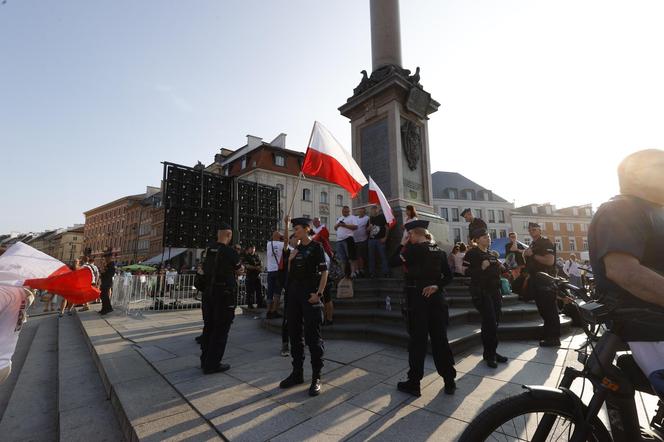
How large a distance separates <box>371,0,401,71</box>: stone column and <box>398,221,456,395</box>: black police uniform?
807cm

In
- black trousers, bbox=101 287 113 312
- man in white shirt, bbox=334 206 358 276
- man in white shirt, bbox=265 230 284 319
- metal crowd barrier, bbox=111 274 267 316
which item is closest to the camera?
man in white shirt, bbox=265 230 284 319

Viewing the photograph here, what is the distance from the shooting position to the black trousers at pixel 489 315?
4.27 meters

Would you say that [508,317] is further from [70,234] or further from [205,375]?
[70,234]

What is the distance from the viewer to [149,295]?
12258 millimetres

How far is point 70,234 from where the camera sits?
8050 centimetres

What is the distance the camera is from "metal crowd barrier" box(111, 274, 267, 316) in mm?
10152

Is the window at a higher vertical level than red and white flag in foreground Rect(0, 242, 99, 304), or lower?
higher

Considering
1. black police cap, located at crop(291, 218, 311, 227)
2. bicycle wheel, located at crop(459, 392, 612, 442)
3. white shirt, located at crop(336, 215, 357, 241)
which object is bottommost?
bicycle wheel, located at crop(459, 392, 612, 442)

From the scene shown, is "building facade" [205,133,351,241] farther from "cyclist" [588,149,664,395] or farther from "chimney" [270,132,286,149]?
"cyclist" [588,149,664,395]

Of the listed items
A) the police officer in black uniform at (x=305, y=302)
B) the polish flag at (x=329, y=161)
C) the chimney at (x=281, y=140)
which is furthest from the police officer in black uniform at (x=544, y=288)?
the chimney at (x=281, y=140)

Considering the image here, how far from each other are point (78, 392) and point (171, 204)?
12407 millimetres

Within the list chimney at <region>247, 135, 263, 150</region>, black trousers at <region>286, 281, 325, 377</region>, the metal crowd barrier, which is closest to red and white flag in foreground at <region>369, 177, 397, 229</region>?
black trousers at <region>286, 281, 325, 377</region>

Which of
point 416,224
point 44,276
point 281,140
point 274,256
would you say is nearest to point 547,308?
point 416,224

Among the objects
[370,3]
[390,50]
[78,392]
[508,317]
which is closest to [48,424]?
[78,392]
